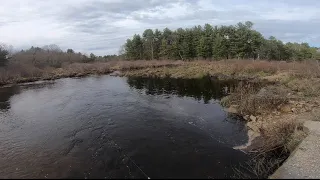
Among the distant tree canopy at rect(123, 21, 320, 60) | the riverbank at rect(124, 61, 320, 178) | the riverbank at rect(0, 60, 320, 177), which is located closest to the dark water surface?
the riverbank at rect(124, 61, 320, 178)

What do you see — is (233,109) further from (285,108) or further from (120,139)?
(120,139)

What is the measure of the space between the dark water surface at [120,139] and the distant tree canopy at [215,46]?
105 ft

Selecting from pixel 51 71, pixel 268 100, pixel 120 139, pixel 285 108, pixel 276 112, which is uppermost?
pixel 51 71

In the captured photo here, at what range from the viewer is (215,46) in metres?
48.9

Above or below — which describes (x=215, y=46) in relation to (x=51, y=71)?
above

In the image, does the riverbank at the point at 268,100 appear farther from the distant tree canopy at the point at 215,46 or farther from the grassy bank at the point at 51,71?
the distant tree canopy at the point at 215,46

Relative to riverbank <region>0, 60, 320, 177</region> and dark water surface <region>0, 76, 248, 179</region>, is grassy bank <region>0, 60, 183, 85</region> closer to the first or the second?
riverbank <region>0, 60, 320, 177</region>

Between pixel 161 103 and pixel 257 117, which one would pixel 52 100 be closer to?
pixel 161 103

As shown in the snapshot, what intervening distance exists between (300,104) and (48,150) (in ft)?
42.8

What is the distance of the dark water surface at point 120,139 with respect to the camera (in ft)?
28.5

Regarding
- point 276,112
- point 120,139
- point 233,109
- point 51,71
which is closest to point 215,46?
point 51,71

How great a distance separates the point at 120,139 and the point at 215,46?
134 ft

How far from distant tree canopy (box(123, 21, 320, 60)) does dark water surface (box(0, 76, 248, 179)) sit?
3200 centimetres

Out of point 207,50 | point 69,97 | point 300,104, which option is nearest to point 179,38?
point 207,50
